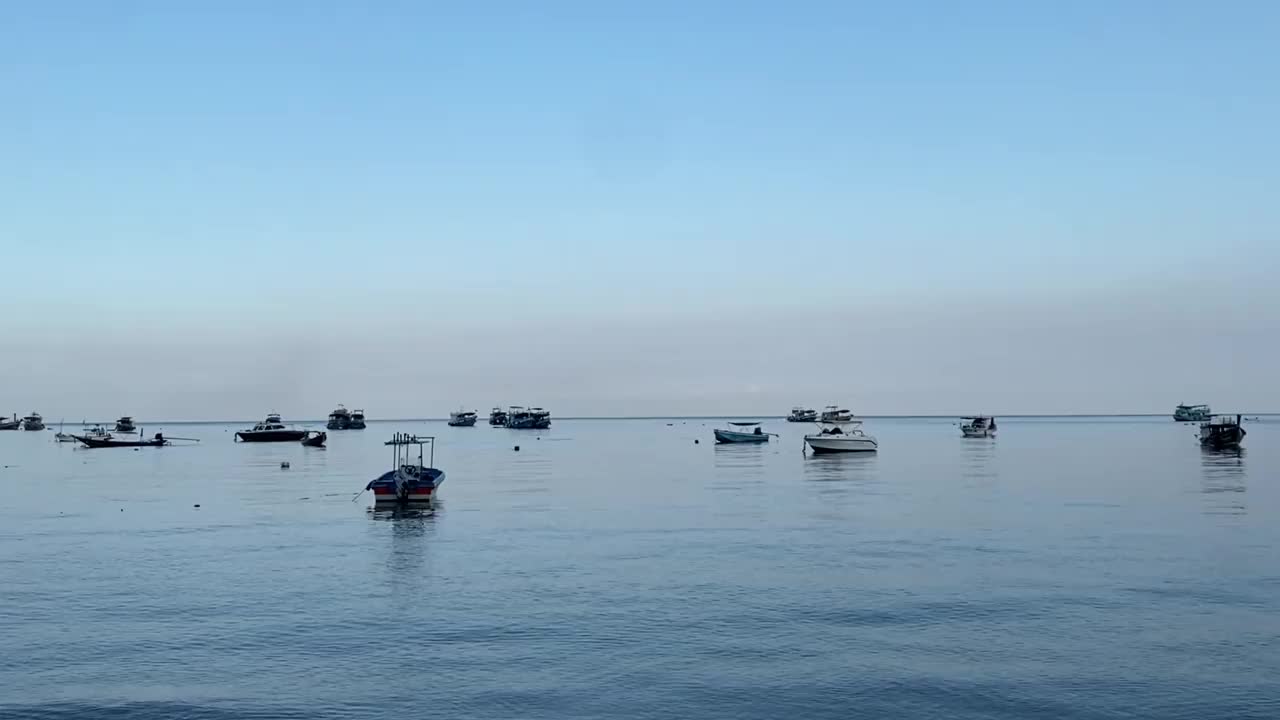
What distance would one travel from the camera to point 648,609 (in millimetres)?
40094

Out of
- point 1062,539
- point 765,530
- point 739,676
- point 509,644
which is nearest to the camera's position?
point 739,676

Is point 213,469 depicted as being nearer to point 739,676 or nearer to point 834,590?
point 834,590

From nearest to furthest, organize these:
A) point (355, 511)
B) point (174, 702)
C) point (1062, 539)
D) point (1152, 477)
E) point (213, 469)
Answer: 1. point (174, 702)
2. point (1062, 539)
3. point (355, 511)
4. point (1152, 477)
5. point (213, 469)

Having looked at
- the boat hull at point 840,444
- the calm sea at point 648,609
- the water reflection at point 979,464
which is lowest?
the calm sea at point 648,609

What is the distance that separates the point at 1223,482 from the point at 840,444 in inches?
2585

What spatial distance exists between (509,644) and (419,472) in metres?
50.1

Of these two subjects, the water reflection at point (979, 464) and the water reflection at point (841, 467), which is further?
the water reflection at point (841, 467)

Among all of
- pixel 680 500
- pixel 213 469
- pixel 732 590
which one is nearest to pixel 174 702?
pixel 732 590

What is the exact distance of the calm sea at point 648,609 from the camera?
29.0m

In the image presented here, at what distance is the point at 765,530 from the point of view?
215ft

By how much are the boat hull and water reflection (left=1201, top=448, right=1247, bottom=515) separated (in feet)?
155

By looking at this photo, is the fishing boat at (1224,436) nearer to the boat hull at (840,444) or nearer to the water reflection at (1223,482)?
the water reflection at (1223,482)

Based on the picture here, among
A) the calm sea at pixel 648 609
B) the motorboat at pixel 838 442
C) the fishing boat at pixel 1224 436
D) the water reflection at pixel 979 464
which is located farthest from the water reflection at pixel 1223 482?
the motorboat at pixel 838 442

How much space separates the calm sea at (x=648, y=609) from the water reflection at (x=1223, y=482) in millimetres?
1553
